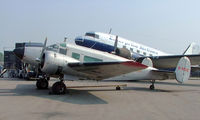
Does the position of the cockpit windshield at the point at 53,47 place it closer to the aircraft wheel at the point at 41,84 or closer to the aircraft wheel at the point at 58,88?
the aircraft wheel at the point at 58,88

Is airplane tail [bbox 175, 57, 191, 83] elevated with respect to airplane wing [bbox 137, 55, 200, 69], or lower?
lower

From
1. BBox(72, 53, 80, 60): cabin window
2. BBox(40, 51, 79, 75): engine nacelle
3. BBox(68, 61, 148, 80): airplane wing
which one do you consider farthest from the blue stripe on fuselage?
BBox(40, 51, 79, 75): engine nacelle

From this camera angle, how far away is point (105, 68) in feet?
29.6

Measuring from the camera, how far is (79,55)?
10617 millimetres

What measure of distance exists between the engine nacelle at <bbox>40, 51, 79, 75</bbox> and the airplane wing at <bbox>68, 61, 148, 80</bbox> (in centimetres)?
39

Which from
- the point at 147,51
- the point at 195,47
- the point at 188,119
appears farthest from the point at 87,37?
the point at 188,119

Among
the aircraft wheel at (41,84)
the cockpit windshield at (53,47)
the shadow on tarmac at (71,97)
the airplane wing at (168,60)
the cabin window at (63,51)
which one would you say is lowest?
the shadow on tarmac at (71,97)

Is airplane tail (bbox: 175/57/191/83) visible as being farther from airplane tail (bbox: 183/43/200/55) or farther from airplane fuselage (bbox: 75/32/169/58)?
airplane tail (bbox: 183/43/200/55)

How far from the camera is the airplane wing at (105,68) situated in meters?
8.40

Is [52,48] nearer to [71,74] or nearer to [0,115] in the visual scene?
[71,74]

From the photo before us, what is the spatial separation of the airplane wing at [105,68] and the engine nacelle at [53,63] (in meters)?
0.39

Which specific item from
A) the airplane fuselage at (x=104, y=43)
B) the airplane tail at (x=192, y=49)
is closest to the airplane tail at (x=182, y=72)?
the airplane fuselage at (x=104, y=43)

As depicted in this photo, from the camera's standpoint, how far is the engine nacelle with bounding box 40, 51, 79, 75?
9.30 m

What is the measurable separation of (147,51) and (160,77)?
39.2ft
